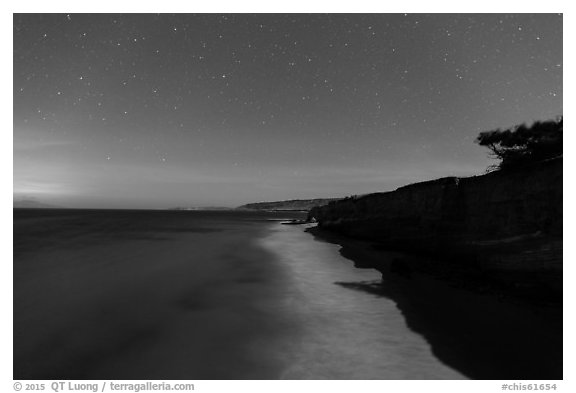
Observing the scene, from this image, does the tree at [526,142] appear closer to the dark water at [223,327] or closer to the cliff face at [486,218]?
the cliff face at [486,218]

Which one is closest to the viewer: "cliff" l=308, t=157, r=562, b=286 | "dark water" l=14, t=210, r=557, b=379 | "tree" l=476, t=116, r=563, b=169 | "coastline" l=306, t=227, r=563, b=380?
"coastline" l=306, t=227, r=563, b=380

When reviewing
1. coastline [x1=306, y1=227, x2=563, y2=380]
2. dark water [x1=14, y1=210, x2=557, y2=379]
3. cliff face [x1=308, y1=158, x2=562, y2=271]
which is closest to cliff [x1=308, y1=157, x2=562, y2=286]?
cliff face [x1=308, y1=158, x2=562, y2=271]

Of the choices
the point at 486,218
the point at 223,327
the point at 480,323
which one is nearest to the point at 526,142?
the point at 486,218

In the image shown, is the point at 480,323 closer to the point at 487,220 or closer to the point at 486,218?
the point at 487,220

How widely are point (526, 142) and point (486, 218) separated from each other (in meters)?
6.53

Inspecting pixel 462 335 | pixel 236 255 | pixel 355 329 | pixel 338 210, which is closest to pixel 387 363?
pixel 355 329

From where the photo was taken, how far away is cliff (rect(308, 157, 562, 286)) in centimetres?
1009

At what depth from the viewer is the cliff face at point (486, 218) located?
10125mm

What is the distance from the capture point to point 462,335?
7930mm

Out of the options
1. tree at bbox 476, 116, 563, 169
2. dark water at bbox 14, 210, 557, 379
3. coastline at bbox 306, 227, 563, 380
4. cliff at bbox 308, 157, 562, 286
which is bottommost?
dark water at bbox 14, 210, 557, 379

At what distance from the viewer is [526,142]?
16.5 meters

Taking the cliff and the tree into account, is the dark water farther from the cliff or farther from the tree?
the tree

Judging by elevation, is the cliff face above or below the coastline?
above
